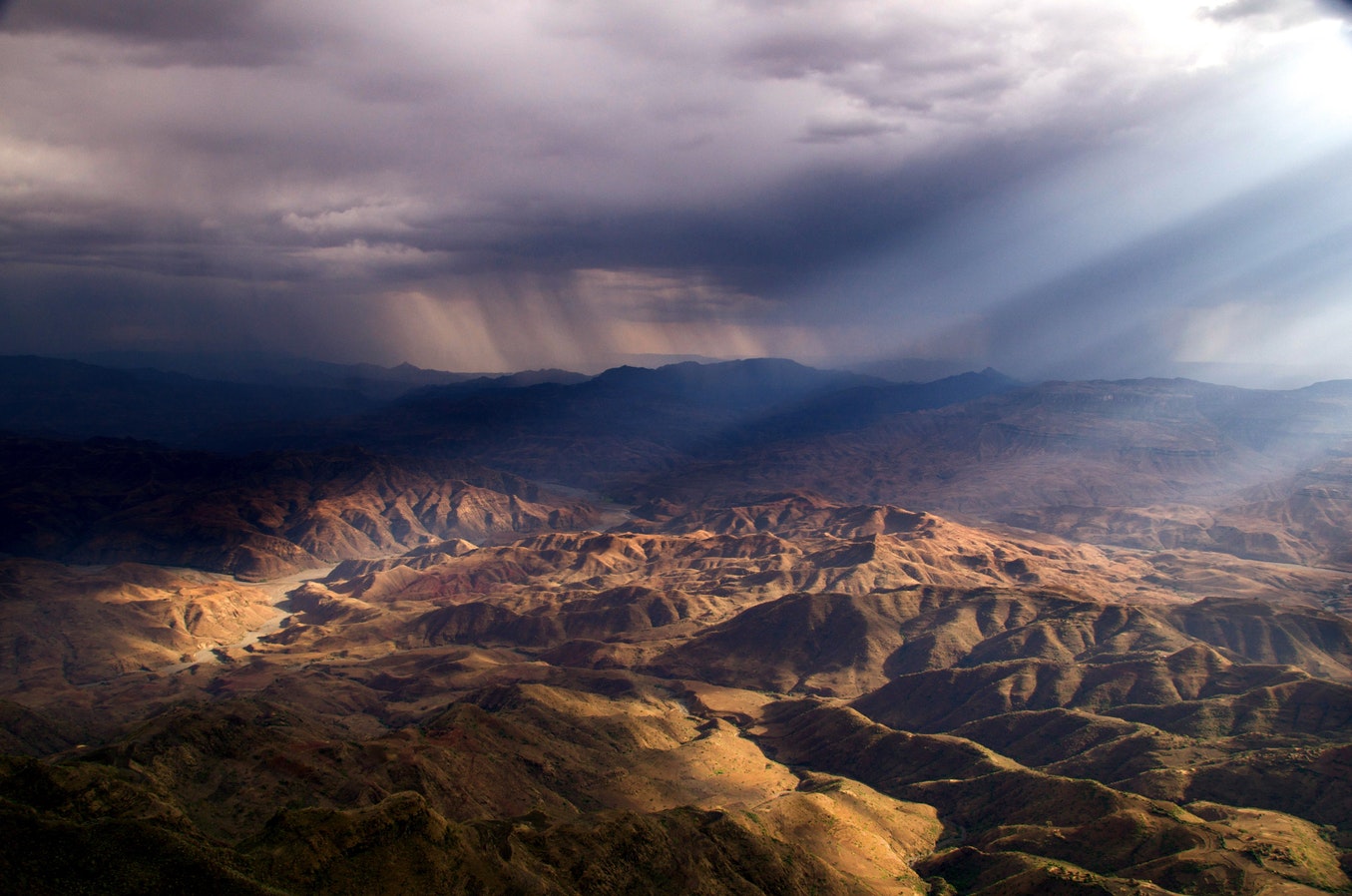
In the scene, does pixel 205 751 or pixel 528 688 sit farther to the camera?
pixel 528 688

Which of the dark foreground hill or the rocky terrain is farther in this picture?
the dark foreground hill

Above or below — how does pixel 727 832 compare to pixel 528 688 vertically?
above

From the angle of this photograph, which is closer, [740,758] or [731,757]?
[731,757]

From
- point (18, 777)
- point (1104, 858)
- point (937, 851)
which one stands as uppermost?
point (18, 777)

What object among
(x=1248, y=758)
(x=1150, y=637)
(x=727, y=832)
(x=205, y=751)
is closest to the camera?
(x=727, y=832)

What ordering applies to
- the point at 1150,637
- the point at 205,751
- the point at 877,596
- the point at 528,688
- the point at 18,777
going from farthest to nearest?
1. the point at 877,596
2. the point at 1150,637
3. the point at 528,688
4. the point at 205,751
5. the point at 18,777

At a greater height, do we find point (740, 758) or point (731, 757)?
point (731, 757)

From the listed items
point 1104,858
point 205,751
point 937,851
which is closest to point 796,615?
point 937,851

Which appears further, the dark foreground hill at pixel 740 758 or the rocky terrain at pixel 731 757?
the dark foreground hill at pixel 740 758

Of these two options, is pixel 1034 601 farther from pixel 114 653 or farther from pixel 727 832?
pixel 114 653
